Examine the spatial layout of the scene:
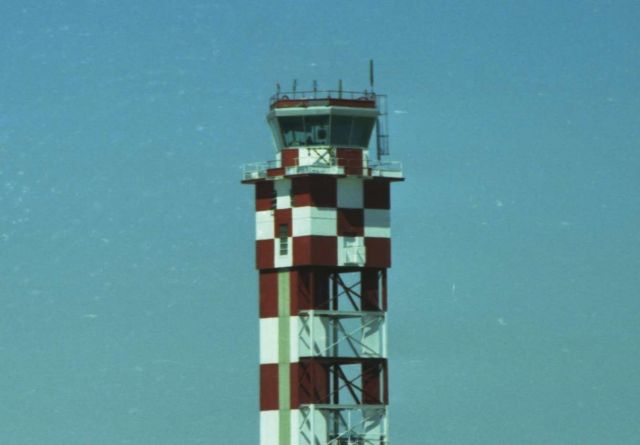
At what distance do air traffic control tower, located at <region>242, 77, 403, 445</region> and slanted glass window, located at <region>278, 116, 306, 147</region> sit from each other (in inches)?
1.7

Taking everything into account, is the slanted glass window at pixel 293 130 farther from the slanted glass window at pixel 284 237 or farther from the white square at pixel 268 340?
the white square at pixel 268 340

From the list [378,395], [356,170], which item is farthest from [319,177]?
[378,395]

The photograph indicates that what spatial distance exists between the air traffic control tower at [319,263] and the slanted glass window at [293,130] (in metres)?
0.04

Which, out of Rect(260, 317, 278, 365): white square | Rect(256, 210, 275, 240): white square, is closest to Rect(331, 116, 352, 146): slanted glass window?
Rect(256, 210, 275, 240): white square

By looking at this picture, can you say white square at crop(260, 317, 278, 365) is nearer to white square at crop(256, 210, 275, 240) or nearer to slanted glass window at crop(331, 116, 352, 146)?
white square at crop(256, 210, 275, 240)

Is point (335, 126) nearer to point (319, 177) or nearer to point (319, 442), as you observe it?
point (319, 177)

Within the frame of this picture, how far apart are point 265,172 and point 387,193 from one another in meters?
5.50

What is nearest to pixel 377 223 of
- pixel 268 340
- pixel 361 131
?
pixel 361 131

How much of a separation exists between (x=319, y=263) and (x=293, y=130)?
21.4 ft

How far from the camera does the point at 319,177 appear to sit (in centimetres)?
11512

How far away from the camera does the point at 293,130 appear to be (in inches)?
4611

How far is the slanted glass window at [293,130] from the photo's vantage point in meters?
117

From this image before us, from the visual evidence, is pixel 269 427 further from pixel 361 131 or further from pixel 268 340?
pixel 361 131

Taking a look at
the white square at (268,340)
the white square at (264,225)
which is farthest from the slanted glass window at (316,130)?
the white square at (268,340)
